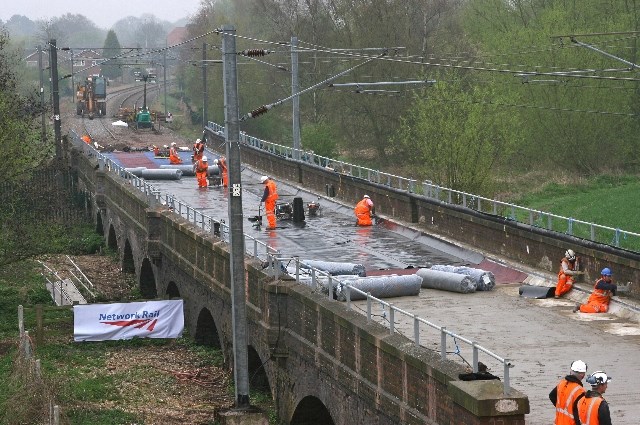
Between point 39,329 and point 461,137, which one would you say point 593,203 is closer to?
point 461,137

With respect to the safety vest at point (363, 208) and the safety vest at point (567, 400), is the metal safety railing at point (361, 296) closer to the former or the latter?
the safety vest at point (567, 400)

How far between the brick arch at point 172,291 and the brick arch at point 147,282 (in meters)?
3.49

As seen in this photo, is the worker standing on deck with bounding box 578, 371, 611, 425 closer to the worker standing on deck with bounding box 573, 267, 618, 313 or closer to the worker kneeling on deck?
the worker standing on deck with bounding box 573, 267, 618, 313

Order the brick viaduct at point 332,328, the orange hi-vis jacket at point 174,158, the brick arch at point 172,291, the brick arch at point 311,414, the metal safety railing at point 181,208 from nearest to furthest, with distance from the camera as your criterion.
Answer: the brick viaduct at point 332,328, the brick arch at point 311,414, the metal safety railing at point 181,208, the brick arch at point 172,291, the orange hi-vis jacket at point 174,158

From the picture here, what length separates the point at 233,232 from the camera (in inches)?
971

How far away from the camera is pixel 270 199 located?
126ft

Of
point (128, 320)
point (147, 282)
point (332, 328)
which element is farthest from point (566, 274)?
point (147, 282)

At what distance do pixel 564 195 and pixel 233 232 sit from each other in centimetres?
3965

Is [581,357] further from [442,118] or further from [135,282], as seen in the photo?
[442,118]

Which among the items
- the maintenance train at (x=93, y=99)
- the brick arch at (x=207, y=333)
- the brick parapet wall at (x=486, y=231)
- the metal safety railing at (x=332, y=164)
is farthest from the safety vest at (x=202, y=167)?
the maintenance train at (x=93, y=99)

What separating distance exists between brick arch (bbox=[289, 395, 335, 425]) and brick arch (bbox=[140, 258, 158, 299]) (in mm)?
20260

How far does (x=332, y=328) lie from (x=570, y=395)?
830 cm

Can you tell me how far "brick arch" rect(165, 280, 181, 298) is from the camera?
133 ft

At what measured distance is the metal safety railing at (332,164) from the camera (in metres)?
42.9
